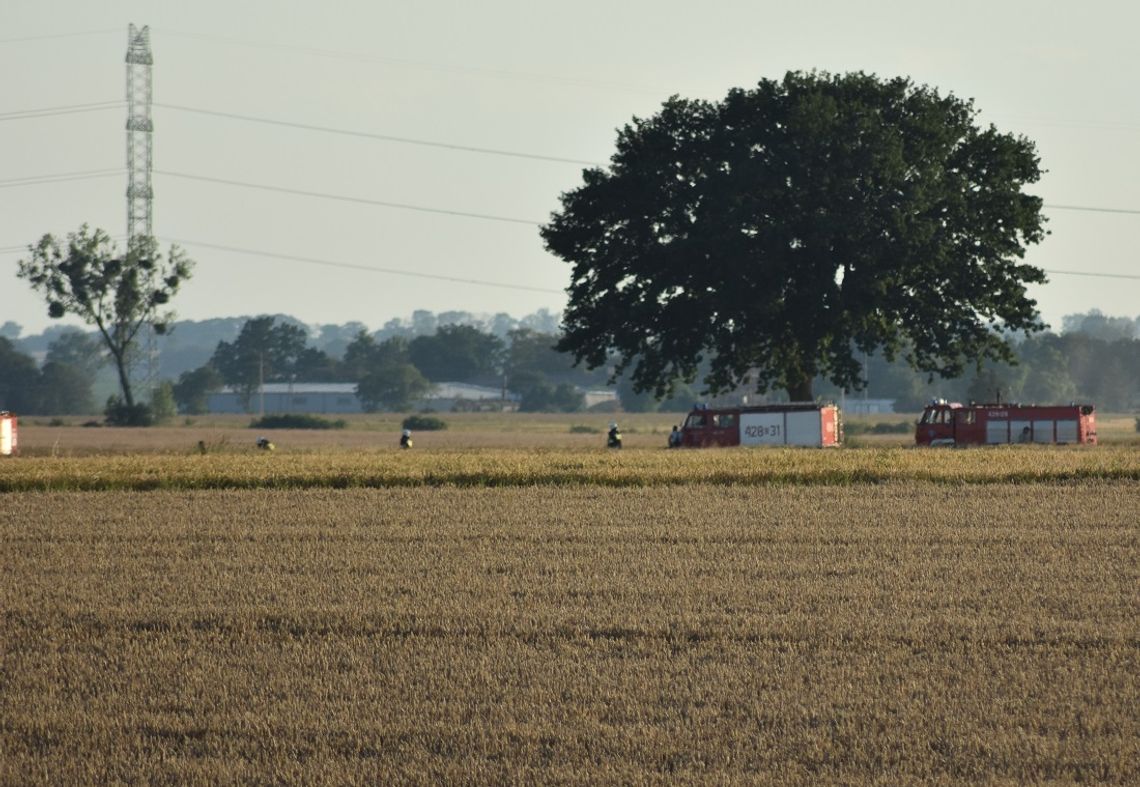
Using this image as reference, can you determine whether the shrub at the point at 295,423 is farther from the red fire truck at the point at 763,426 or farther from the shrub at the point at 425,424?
the red fire truck at the point at 763,426

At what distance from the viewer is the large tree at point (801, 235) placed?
6384 centimetres

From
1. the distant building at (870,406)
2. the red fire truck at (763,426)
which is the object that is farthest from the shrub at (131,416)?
the distant building at (870,406)

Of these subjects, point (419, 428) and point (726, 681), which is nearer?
point (726, 681)

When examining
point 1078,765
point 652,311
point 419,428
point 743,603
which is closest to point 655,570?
point 743,603

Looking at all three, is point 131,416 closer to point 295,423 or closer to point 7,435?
point 295,423

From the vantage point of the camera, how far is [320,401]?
191m

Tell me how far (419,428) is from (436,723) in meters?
102

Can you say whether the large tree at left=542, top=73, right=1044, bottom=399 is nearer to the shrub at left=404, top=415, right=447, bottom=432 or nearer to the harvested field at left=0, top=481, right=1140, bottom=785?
the harvested field at left=0, top=481, right=1140, bottom=785

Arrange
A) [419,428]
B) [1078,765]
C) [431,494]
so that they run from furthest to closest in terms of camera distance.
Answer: [419,428] → [431,494] → [1078,765]

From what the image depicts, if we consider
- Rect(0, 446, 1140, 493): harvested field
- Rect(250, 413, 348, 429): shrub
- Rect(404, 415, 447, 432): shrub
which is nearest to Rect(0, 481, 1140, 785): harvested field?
Rect(0, 446, 1140, 493): harvested field

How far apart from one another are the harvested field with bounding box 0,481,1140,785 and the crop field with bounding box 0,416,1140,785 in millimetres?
48

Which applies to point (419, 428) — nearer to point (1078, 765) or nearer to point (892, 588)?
point (892, 588)

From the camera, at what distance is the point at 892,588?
2111 cm

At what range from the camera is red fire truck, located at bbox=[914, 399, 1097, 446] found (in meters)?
61.1
